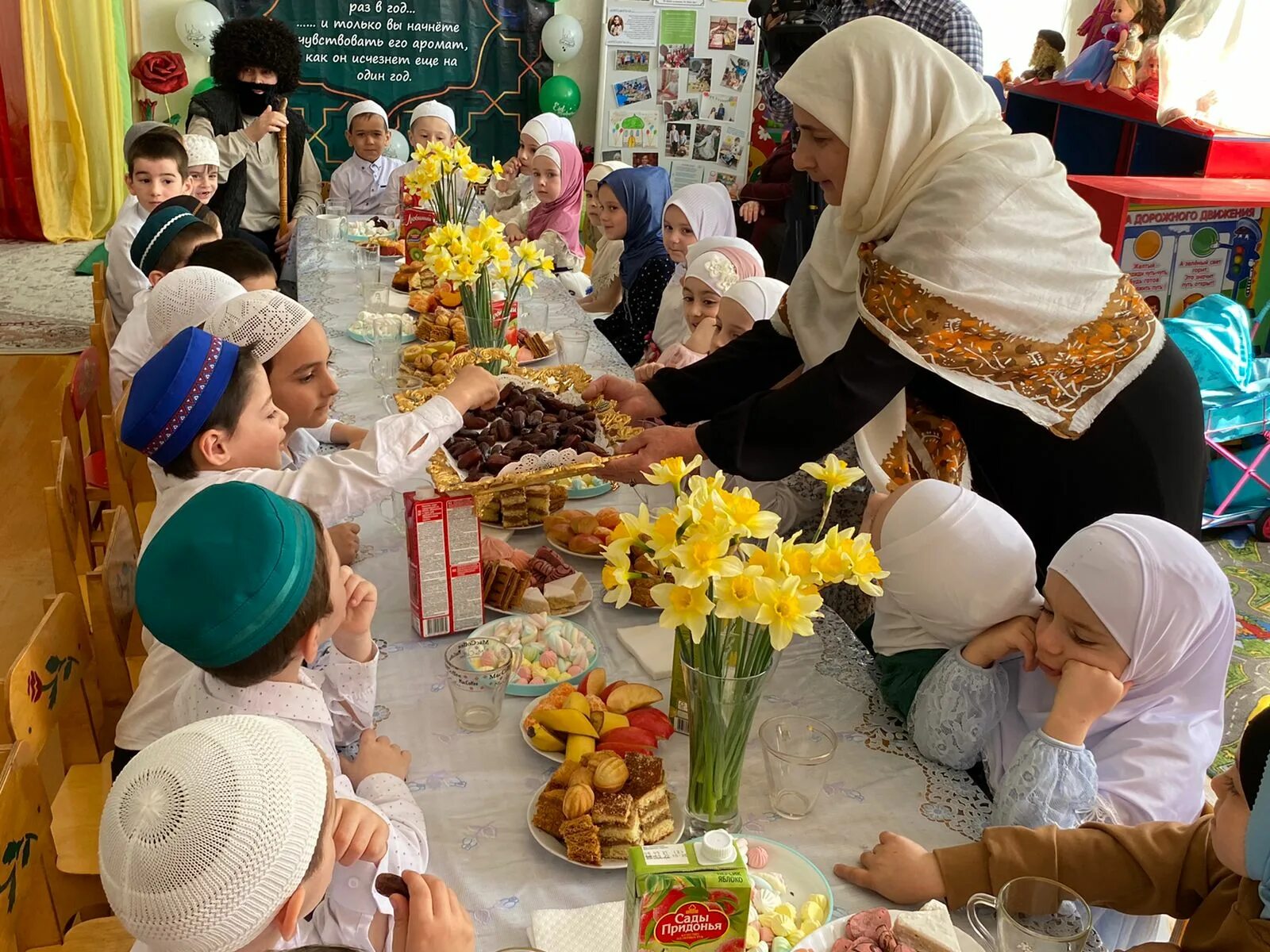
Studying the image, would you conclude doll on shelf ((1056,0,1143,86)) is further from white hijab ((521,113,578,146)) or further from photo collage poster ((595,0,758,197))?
white hijab ((521,113,578,146))

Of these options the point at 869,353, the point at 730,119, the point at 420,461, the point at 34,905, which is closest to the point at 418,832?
the point at 34,905

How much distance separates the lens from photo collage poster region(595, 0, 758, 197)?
8.66 m

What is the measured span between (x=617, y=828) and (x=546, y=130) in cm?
543

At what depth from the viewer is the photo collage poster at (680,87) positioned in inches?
341

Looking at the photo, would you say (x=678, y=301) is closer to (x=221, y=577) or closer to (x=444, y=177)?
(x=444, y=177)

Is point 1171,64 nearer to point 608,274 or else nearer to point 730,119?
point 608,274

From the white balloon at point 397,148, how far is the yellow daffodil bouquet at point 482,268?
4384 millimetres

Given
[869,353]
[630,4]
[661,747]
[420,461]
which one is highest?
[630,4]

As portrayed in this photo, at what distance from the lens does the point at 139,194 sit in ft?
14.1

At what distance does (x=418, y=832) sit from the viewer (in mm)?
1401

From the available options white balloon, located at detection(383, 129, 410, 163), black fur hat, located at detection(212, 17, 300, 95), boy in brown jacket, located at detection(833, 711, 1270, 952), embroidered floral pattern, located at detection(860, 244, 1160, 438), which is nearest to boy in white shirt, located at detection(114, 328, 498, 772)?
embroidered floral pattern, located at detection(860, 244, 1160, 438)

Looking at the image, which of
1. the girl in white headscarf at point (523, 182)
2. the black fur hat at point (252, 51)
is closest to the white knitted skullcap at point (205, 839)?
the girl in white headscarf at point (523, 182)

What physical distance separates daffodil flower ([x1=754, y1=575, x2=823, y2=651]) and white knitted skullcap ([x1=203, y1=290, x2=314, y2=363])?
137 centimetres

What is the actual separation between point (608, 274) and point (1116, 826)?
12.9 feet
